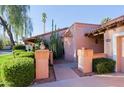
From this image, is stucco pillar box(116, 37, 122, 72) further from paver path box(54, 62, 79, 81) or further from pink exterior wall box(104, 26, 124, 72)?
paver path box(54, 62, 79, 81)

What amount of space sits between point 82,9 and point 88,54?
3713 mm

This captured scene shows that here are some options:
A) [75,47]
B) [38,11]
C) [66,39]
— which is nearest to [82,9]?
[38,11]

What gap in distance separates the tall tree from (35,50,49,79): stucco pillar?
A: 315 inches

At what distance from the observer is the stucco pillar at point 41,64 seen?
12.0m

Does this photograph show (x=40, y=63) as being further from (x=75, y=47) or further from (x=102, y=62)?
(x=75, y=47)

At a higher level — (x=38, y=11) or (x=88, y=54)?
(x=38, y=11)

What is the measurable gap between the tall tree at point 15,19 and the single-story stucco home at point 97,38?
96.1 inches

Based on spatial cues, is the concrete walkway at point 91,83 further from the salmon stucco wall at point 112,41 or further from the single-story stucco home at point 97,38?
the salmon stucco wall at point 112,41

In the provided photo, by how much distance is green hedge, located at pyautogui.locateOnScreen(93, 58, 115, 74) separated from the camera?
13.6 metres

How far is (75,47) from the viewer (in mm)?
20281

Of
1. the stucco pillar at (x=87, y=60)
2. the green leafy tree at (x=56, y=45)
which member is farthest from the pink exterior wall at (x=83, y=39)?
the stucco pillar at (x=87, y=60)

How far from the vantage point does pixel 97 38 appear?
19.9 metres

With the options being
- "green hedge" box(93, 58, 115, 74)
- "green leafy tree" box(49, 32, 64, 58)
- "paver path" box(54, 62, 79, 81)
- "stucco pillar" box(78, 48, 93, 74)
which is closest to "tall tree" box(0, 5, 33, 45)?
"green leafy tree" box(49, 32, 64, 58)
